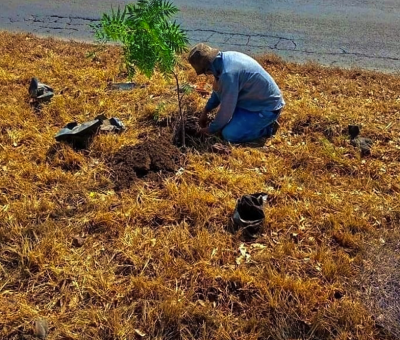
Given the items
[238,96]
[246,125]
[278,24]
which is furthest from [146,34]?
[278,24]

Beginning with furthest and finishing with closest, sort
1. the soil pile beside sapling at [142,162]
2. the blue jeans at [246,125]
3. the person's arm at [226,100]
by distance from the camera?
1. the blue jeans at [246,125]
2. the person's arm at [226,100]
3. the soil pile beside sapling at [142,162]

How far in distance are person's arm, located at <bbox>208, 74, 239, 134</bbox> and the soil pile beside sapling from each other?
1.48 feet

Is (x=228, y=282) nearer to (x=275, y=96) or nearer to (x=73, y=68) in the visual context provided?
(x=275, y=96)

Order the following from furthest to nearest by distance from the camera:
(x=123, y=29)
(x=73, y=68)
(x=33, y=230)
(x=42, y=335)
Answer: (x=73, y=68) < (x=123, y=29) < (x=33, y=230) < (x=42, y=335)

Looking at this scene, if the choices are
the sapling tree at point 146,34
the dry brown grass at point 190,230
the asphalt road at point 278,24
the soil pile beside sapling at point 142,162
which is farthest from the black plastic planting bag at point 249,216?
the asphalt road at point 278,24

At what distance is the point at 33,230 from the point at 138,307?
3.00 ft

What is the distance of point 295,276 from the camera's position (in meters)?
2.60

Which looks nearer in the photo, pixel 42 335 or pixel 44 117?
pixel 42 335

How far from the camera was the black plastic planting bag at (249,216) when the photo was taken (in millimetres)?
2912

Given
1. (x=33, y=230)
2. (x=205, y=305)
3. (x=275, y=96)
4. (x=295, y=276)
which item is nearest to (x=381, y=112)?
(x=275, y=96)

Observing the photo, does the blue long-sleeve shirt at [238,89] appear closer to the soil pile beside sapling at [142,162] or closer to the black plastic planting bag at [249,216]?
the soil pile beside sapling at [142,162]

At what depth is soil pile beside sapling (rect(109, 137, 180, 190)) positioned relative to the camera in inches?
135

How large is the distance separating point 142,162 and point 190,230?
2.58 feet

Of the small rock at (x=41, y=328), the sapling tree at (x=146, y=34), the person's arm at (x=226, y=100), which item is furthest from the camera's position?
the person's arm at (x=226, y=100)
